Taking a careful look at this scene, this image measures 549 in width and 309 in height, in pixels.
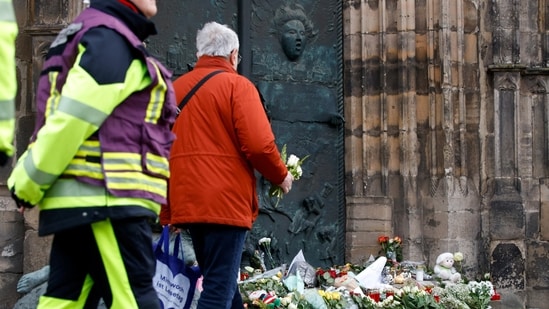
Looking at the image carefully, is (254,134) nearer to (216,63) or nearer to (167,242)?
(216,63)

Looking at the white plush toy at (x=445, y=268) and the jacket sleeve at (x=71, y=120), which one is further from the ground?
the jacket sleeve at (x=71, y=120)

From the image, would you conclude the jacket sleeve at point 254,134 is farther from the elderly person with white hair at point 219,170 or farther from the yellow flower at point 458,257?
the yellow flower at point 458,257

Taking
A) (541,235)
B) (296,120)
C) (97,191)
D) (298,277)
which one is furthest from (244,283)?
(97,191)

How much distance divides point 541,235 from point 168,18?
3916 millimetres

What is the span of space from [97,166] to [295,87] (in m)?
5.93

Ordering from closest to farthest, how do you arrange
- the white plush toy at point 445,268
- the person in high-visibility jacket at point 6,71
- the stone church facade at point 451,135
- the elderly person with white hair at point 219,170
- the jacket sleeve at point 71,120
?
the person in high-visibility jacket at point 6,71, the jacket sleeve at point 71,120, the elderly person with white hair at point 219,170, the white plush toy at point 445,268, the stone church facade at point 451,135

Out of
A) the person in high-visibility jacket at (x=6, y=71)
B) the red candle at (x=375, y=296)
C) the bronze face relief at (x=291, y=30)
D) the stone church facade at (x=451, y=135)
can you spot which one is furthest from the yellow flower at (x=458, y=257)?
the person in high-visibility jacket at (x=6, y=71)

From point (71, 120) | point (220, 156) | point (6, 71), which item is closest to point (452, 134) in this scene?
point (220, 156)

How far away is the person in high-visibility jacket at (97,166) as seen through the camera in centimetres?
450

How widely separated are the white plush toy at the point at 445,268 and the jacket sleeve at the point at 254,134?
398cm

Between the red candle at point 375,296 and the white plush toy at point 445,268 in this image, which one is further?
the white plush toy at point 445,268

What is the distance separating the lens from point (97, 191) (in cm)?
456

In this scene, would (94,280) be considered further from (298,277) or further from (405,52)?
(405,52)

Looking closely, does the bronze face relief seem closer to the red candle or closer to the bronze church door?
the bronze church door
